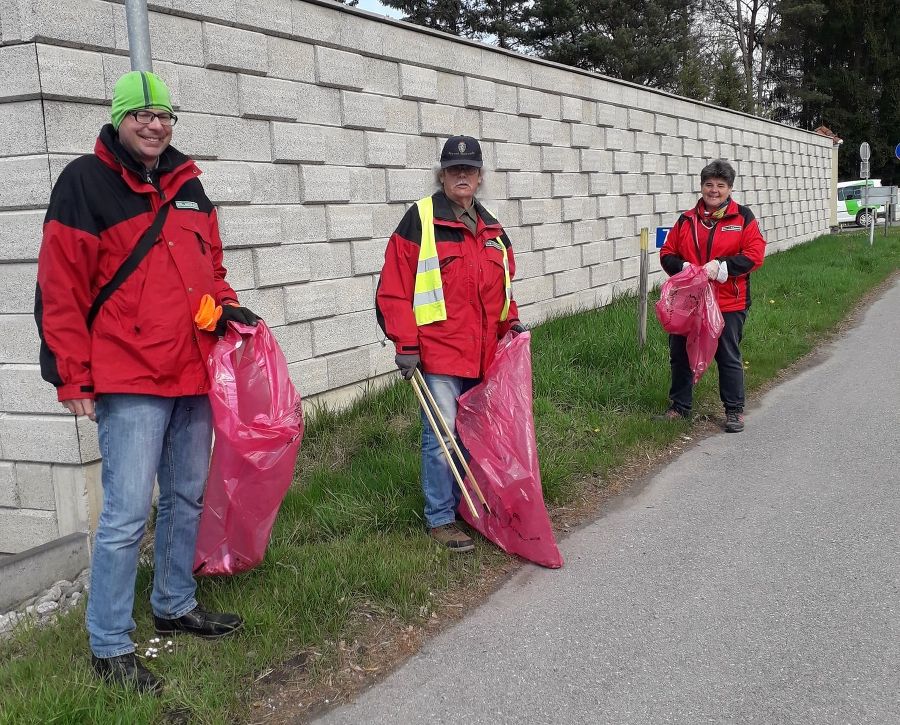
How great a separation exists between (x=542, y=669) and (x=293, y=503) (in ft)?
6.29

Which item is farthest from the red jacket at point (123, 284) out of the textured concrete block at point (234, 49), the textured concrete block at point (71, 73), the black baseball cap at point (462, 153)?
the textured concrete block at point (234, 49)

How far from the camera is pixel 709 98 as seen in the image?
27.1 m

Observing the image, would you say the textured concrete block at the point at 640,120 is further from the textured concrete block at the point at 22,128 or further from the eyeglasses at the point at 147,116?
the eyeglasses at the point at 147,116

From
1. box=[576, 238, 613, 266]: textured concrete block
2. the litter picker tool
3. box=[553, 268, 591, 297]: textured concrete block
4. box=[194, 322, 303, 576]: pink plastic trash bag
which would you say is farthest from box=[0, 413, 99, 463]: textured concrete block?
box=[576, 238, 613, 266]: textured concrete block

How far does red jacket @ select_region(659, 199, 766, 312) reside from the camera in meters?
5.98

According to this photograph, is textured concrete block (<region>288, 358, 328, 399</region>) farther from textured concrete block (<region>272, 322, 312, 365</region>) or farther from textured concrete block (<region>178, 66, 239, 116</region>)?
textured concrete block (<region>178, 66, 239, 116</region>)

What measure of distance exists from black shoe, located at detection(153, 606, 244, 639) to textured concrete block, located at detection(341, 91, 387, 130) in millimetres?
3908

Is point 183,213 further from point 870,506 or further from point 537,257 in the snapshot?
point 537,257

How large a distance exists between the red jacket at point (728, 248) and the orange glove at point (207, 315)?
3.97m

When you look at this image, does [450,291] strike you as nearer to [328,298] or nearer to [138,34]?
[138,34]

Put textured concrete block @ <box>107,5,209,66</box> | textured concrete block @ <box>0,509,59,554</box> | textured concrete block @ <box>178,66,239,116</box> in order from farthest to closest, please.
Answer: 1. textured concrete block @ <box>178,66,239,116</box>
2. textured concrete block @ <box>107,5,209,66</box>
3. textured concrete block @ <box>0,509,59,554</box>

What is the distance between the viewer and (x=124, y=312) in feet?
9.48

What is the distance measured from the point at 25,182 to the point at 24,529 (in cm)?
180

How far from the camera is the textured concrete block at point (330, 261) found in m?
5.92
